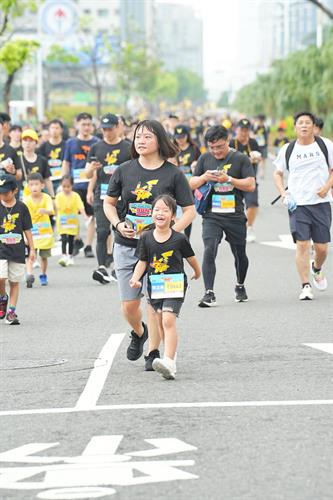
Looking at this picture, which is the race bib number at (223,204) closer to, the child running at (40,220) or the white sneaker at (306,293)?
the white sneaker at (306,293)

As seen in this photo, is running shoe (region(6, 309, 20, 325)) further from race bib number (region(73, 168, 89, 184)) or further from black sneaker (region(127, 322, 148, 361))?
race bib number (region(73, 168, 89, 184))

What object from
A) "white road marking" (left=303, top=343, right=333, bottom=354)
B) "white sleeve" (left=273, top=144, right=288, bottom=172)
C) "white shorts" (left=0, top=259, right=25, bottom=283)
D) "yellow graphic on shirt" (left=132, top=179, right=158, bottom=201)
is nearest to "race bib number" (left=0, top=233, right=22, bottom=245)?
"white shorts" (left=0, top=259, right=25, bottom=283)

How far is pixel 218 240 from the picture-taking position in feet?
46.7

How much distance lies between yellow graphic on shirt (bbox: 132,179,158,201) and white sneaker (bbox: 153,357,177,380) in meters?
1.09

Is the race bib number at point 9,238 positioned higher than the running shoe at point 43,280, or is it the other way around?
the race bib number at point 9,238

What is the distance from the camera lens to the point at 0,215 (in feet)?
44.2

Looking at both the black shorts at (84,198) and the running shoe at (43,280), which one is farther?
the black shorts at (84,198)

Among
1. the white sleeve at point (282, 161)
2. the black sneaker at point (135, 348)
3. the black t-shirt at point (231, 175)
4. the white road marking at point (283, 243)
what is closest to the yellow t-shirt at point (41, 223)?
the black t-shirt at point (231, 175)

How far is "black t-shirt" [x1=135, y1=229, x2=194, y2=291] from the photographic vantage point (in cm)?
955

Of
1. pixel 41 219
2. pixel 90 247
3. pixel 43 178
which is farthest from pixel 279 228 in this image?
pixel 41 219

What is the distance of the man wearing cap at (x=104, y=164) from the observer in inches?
625

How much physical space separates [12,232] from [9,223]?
0.09 meters

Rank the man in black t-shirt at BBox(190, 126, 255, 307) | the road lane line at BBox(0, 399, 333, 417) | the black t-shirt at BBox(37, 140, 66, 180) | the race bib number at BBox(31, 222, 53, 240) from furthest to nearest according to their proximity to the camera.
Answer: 1. the black t-shirt at BBox(37, 140, 66, 180)
2. the race bib number at BBox(31, 222, 53, 240)
3. the man in black t-shirt at BBox(190, 126, 255, 307)
4. the road lane line at BBox(0, 399, 333, 417)

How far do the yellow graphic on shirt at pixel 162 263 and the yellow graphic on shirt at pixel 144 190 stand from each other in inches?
17.2
